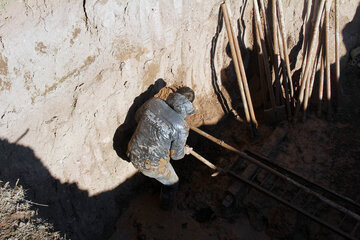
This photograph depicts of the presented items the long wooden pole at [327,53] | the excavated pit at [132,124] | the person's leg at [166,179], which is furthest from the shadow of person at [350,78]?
the person's leg at [166,179]

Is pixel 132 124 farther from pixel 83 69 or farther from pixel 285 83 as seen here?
pixel 285 83

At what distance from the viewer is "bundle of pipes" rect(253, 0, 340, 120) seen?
5.29 meters

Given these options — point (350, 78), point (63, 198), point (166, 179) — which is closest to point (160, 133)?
point (166, 179)

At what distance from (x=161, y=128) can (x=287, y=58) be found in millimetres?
2947

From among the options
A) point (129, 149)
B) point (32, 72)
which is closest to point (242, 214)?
point (129, 149)

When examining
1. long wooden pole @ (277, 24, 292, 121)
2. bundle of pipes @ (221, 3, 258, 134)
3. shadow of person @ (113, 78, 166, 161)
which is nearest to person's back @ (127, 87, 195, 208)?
shadow of person @ (113, 78, 166, 161)

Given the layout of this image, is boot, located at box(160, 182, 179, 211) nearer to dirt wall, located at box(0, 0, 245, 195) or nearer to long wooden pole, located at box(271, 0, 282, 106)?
dirt wall, located at box(0, 0, 245, 195)

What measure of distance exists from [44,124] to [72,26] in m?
1.13

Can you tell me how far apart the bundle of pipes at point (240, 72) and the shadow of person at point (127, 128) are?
137 cm

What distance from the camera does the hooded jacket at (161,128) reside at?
3.89m

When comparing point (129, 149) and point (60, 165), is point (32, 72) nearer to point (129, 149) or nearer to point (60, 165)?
point (60, 165)

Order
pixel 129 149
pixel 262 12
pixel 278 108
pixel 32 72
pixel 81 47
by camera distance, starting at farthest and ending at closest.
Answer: pixel 278 108, pixel 262 12, pixel 129 149, pixel 81 47, pixel 32 72

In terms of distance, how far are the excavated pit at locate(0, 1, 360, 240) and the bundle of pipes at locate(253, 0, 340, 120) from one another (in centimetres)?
25

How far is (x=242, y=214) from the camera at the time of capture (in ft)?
15.4
